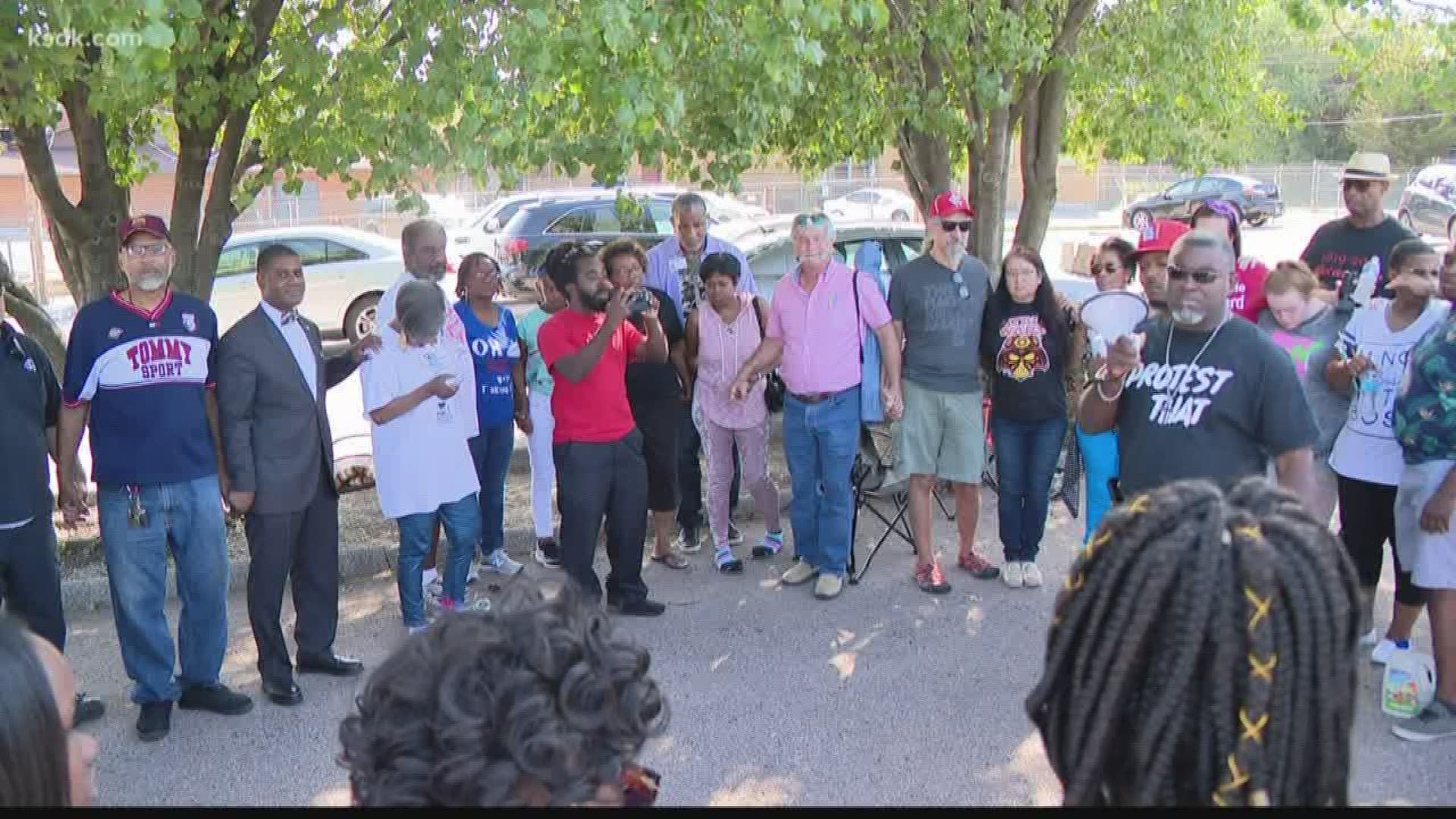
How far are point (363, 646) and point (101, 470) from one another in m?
1.55

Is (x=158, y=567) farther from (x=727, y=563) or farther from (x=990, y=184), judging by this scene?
(x=990, y=184)

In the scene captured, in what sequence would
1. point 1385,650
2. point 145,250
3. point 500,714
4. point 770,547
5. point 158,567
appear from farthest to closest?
point 770,547 → point 1385,650 → point 158,567 → point 145,250 → point 500,714

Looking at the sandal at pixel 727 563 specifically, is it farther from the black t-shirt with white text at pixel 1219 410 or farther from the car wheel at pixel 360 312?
the car wheel at pixel 360 312

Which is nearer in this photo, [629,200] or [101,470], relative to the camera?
[101,470]

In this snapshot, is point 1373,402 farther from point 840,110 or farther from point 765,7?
point 840,110

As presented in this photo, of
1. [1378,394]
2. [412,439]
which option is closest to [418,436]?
[412,439]

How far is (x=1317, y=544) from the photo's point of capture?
1759 millimetres

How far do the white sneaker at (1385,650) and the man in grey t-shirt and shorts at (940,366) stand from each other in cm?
193

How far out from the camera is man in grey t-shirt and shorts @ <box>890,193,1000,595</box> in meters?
6.54

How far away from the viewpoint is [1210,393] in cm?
408

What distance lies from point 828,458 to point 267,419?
9.18 feet

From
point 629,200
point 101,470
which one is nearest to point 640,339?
point 629,200

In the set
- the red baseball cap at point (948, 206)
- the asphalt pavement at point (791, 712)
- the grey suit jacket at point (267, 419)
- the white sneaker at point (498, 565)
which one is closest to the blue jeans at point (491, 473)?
the white sneaker at point (498, 565)

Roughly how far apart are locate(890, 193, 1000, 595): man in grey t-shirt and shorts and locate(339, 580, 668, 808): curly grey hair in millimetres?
5027
